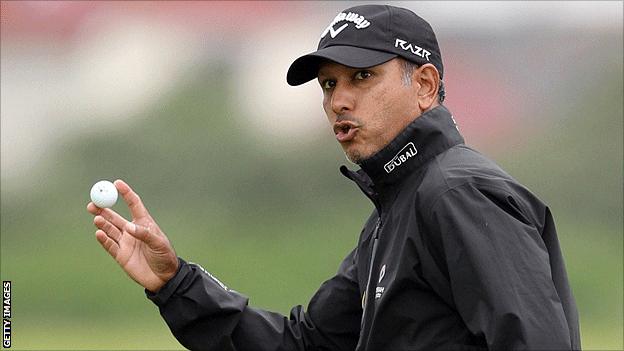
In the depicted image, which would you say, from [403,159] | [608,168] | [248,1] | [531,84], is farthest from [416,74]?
[248,1]

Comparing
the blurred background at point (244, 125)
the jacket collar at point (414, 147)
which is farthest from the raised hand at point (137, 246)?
the blurred background at point (244, 125)

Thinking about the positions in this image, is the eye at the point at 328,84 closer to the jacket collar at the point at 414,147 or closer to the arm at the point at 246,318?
the jacket collar at the point at 414,147

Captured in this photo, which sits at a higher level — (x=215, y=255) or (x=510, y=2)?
(x=510, y=2)

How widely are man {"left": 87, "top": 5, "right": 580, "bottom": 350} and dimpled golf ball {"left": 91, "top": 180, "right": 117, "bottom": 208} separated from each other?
0.09ft

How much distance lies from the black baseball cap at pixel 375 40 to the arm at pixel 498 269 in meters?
0.52

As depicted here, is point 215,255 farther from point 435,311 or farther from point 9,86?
point 435,311

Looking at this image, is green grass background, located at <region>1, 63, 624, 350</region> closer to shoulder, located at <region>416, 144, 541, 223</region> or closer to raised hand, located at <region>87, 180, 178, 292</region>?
raised hand, located at <region>87, 180, 178, 292</region>

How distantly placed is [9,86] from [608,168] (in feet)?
27.7

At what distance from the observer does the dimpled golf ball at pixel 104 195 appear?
3713 mm

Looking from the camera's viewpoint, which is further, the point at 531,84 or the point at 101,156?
the point at 531,84

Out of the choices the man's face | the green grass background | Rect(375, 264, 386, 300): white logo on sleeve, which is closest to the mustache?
the man's face

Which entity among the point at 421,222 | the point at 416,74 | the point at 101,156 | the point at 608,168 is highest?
the point at 416,74

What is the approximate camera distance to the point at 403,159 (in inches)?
129

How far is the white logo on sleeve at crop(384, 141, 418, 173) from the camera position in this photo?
328cm
